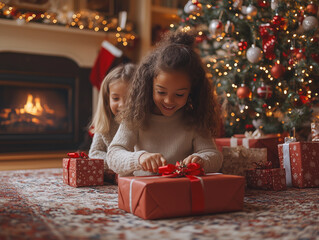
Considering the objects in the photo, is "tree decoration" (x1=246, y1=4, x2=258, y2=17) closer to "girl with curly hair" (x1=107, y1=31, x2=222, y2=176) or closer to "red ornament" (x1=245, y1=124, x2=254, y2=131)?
"red ornament" (x1=245, y1=124, x2=254, y2=131)

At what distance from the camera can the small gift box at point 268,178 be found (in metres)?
1.50

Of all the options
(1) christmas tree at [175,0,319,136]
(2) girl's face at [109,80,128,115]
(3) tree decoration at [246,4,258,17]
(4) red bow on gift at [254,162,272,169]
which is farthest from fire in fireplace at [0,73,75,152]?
(4) red bow on gift at [254,162,272,169]

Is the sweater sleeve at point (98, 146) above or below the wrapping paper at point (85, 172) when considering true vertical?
above

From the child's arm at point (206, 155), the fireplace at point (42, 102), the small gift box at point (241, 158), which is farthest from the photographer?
the fireplace at point (42, 102)

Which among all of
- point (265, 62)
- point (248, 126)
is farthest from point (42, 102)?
point (265, 62)

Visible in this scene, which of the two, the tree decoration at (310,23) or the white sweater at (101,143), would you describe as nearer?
the white sweater at (101,143)

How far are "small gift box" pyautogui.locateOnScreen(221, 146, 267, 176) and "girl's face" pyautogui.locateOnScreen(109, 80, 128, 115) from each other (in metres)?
0.56

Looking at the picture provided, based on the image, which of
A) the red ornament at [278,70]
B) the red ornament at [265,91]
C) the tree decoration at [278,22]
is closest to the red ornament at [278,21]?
the tree decoration at [278,22]

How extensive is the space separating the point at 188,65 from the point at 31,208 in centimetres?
69

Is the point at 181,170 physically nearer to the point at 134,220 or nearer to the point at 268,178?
the point at 134,220

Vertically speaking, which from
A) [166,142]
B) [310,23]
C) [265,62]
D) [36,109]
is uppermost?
[310,23]

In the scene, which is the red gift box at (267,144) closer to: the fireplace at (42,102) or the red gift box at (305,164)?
the red gift box at (305,164)

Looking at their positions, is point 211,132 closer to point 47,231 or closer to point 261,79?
point 47,231

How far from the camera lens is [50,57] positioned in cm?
335
